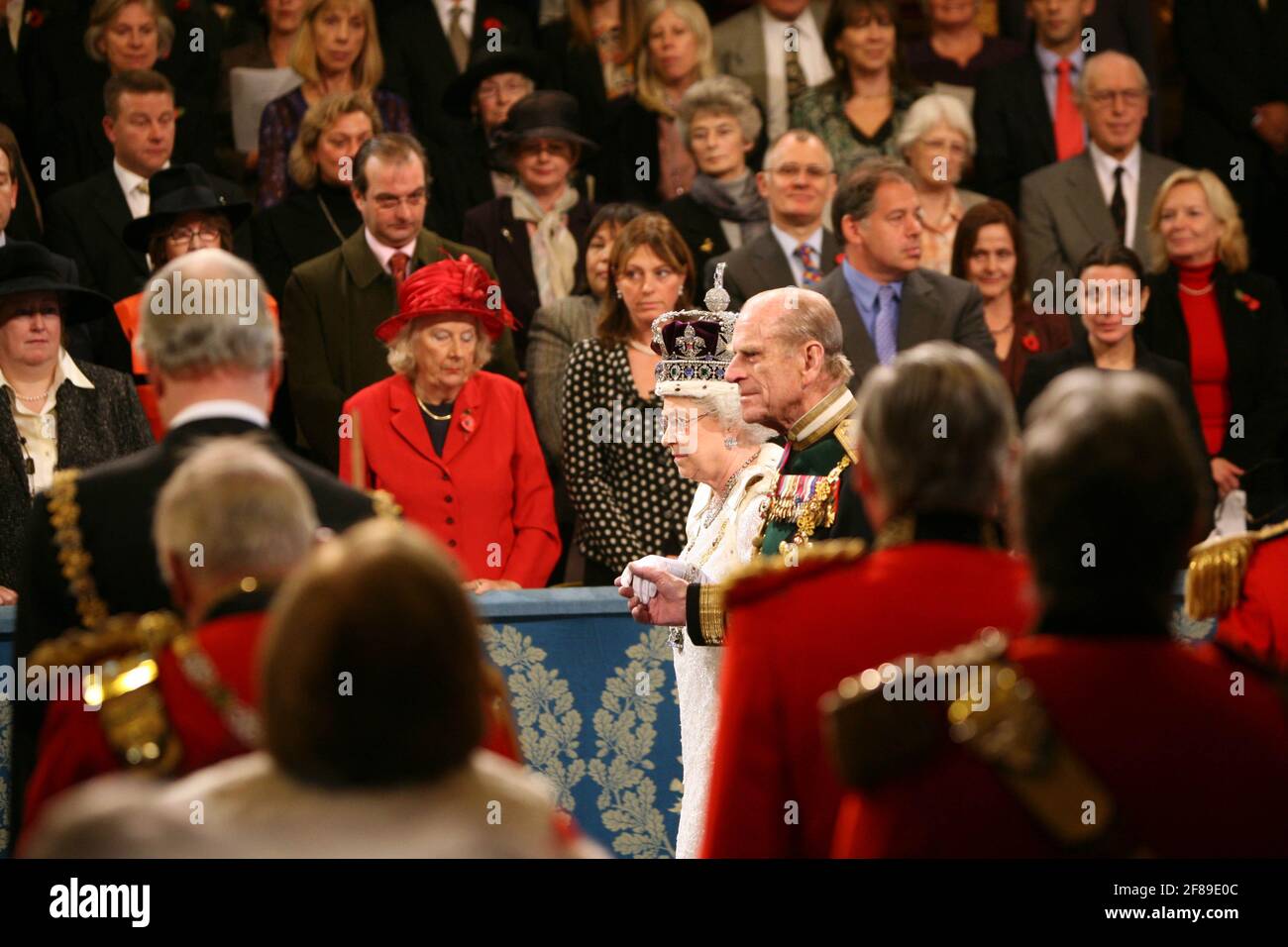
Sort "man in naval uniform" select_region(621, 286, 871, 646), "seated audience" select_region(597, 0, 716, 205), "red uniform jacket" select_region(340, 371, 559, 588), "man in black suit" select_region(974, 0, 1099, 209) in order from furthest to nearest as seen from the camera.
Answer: "man in black suit" select_region(974, 0, 1099, 209)
"seated audience" select_region(597, 0, 716, 205)
"red uniform jacket" select_region(340, 371, 559, 588)
"man in naval uniform" select_region(621, 286, 871, 646)

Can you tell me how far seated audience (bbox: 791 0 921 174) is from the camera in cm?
824

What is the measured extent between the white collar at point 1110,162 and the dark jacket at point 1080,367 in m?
1.35

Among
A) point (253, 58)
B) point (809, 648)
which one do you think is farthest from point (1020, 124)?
point (809, 648)

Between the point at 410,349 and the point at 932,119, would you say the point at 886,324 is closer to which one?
the point at 932,119

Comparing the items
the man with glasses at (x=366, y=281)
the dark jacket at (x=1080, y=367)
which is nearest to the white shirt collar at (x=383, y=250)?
the man with glasses at (x=366, y=281)

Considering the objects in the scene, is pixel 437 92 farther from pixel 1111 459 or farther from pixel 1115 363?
pixel 1111 459

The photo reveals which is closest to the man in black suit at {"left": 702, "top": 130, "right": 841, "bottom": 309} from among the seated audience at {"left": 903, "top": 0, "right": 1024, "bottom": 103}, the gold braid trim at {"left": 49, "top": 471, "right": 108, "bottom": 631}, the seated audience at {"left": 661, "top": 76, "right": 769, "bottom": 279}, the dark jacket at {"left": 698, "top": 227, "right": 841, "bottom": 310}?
the dark jacket at {"left": 698, "top": 227, "right": 841, "bottom": 310}

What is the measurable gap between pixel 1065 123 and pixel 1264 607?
5311 mm

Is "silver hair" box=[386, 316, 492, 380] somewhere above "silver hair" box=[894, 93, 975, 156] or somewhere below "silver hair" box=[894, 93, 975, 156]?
below

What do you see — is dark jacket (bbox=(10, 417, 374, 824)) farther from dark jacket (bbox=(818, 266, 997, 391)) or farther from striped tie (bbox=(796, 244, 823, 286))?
striped tie (bbox=(796, 244, 823, 286))

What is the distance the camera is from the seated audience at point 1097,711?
2355 mm

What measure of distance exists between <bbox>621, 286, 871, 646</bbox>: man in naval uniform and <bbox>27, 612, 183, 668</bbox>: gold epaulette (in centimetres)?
164

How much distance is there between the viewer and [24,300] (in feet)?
20.7

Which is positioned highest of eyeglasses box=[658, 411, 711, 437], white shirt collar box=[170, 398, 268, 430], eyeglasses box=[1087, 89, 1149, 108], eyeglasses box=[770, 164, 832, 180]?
eyeglasses box=[1087, 89, 1149, 108]
